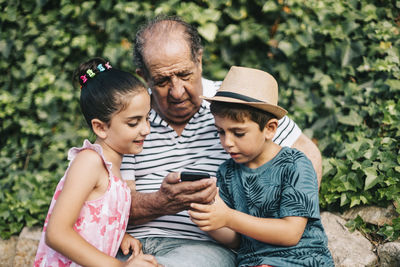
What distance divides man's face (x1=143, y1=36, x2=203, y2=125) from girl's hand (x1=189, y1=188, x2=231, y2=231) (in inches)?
33.5

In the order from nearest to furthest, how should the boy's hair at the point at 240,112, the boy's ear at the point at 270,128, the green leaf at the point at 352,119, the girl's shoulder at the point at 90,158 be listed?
1. the girl's shoulder at the point at 90,158
2. the boy's hair at the point at 240,112
3. the boy's ear at the point at 270,128
4. the green leaf at the point at 352,119

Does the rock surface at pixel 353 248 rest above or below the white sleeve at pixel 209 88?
below

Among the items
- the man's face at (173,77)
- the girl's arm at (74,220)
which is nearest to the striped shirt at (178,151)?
the man's face at (173,77)

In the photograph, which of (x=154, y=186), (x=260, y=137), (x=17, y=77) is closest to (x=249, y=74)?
(x=260, y=137)

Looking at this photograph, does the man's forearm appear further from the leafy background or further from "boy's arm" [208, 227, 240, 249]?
the leafy background

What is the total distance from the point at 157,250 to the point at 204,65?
2231 mm

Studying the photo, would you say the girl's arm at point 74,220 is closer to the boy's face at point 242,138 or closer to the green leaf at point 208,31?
the boy's face at point 242,138

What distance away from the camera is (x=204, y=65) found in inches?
168

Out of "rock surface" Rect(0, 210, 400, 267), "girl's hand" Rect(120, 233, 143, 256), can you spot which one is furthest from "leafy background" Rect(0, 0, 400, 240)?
"girl's hand" Rect(120, 233, 143, 256)

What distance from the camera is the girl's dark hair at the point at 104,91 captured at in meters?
2.25

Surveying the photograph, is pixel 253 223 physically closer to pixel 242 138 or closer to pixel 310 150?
pixel 242 138

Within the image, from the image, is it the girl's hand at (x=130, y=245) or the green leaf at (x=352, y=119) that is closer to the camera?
the girl's hand at (x=130, y=245)

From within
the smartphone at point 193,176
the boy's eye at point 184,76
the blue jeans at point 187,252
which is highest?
the boy's eye at point 184,76

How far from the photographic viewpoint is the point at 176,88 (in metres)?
2.70
